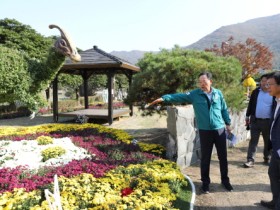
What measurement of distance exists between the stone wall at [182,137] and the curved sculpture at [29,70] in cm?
254

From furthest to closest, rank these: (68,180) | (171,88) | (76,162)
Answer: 1. (171,88)
2. (76,162)
3. (68,180)

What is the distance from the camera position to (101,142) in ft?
25.3

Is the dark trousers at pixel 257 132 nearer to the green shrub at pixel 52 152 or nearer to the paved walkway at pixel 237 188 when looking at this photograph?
the paved walkway at pixel 237 188

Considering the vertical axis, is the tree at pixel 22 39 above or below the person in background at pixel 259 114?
above

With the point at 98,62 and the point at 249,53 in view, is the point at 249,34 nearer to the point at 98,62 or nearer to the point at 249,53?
the point at 249,53

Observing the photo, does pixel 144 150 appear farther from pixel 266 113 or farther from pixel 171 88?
pixel 266 113

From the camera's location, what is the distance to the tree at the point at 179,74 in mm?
7984

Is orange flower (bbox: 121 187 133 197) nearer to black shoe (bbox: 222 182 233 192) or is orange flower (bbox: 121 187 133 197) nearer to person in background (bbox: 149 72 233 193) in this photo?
person in background (bbox: 149 72 233 193)

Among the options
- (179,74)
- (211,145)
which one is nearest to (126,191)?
(211,145)

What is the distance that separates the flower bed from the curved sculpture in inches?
62.5

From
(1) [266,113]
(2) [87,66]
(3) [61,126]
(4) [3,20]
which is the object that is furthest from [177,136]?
(4) [3,20]

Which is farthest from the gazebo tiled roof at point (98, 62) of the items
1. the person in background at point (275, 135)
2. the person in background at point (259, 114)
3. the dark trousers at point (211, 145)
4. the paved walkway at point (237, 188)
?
the person in background at point (275, 135)

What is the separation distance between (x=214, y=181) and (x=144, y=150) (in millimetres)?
1944

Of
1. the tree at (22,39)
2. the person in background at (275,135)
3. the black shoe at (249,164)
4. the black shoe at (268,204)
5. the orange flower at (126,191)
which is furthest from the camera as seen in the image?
the tree at (22,39)
